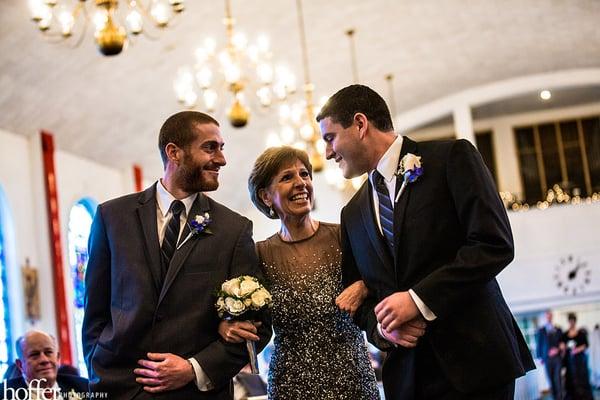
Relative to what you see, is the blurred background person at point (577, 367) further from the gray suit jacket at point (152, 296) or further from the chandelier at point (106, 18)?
the gray suit jacket at point (152, 296)

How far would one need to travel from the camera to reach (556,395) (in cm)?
1526

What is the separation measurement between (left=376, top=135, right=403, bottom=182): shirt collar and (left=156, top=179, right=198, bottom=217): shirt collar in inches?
30.2

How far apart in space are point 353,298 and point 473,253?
0.69m

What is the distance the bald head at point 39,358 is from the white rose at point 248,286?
127 inches

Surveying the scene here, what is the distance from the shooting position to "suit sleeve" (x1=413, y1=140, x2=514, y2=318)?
120 inches

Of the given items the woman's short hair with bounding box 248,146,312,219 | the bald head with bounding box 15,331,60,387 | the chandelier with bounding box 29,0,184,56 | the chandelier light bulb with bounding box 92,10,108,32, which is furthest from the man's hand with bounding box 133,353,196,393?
the chandelier light bulb with bounding box 92,10,108,32

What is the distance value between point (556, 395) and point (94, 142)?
26.8 ft

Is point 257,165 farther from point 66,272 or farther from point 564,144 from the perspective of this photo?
point 564,144

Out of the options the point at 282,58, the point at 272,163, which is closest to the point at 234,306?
the point at 272,163

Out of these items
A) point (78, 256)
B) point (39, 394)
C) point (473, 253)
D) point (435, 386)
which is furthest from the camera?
point (78, 256)

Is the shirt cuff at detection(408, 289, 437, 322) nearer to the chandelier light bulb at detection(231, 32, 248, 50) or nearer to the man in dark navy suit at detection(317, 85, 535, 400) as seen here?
the man in dark navy suit at detection(317, 85, 535, 400)

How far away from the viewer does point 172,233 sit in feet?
11.9

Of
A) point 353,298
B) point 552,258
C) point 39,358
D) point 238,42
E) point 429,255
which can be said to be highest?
point 238,42

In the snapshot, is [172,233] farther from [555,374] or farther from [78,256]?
[555,374]
